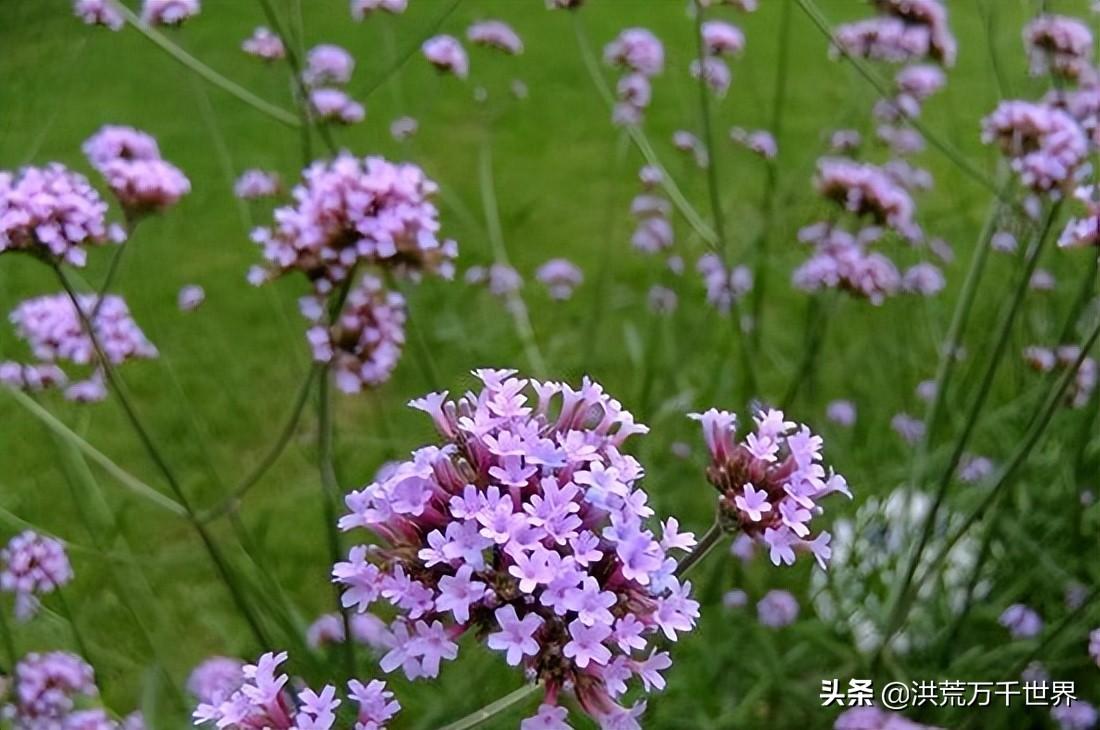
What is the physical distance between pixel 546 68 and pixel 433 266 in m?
2.87

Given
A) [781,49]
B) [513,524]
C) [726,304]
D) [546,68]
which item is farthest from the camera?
[546,68]

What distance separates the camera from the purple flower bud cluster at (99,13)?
3.98 feet

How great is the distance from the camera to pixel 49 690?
100 cm

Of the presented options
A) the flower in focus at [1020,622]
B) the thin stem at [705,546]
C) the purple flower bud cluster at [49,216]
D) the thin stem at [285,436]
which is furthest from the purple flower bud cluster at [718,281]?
the thin stem at [705,546]

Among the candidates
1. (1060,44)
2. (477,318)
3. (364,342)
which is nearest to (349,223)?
(364,342)

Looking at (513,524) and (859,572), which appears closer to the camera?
(513,524)

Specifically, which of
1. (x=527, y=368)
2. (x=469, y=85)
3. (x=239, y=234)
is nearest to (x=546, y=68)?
(x=469, y=85)

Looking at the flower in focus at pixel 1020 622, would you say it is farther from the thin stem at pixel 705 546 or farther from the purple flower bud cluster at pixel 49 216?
the purple flower bud cluster at pixel 49 216

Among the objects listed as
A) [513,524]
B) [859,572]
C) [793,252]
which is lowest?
[513,524]

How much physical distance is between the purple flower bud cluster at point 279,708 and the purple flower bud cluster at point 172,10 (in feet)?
2.66

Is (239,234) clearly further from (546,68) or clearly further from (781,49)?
(781,49)

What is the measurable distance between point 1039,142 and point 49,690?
0.99 metres

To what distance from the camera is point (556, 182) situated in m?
3.17

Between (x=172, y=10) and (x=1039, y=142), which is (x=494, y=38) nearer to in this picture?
(x=172, y=10)
